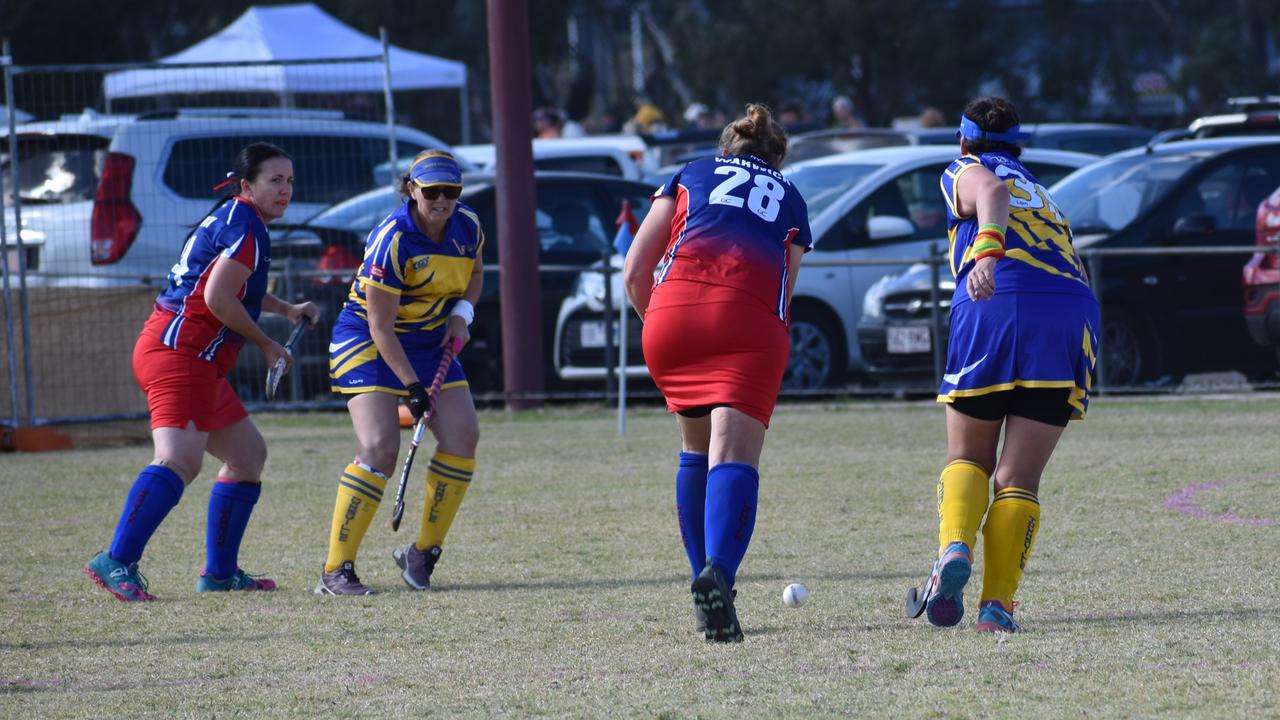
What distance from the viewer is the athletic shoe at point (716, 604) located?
19.7 ft

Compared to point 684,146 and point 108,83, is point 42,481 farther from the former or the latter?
point 684,146

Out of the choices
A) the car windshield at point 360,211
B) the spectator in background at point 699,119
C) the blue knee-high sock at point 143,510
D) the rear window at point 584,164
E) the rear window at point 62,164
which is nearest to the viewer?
the blue knee-high sock at point 143,510

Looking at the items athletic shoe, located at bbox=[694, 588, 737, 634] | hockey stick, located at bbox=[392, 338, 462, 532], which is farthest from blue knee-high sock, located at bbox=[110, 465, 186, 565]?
athletic shoe, located at bbox=[694, 588, 737, 634]

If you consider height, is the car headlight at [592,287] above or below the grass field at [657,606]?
above

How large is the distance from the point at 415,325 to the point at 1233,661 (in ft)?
11.5

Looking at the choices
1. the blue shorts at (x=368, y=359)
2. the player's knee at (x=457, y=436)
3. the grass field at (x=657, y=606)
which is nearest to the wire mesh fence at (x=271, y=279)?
the grass field at (x=657, y=606)

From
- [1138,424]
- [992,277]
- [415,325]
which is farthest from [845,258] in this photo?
[992,277]

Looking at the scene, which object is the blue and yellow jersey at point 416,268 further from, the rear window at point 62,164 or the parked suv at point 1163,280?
the rear window at point 62,164

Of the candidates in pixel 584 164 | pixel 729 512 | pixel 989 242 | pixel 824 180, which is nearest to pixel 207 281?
pixel 729 512

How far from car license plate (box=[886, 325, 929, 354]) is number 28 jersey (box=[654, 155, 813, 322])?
7763 mm

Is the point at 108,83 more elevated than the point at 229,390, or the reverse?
the point at 108,83

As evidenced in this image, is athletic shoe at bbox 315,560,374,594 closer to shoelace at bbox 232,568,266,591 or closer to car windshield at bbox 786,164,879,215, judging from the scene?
shoelace at bbox 232,568,266,591

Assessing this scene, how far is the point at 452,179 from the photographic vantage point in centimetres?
748

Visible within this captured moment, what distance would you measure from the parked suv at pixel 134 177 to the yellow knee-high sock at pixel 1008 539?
9.21 metres
